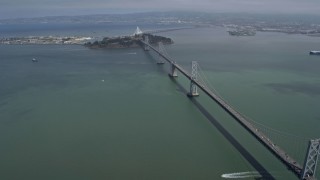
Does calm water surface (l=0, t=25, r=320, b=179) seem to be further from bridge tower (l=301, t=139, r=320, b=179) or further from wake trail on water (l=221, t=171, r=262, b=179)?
bridge tower (l=301, t=139, r=320, b=179)

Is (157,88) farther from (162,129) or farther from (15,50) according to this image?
(15,50)

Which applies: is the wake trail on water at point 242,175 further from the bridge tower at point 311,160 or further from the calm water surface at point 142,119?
the bridge tower at point 311,160

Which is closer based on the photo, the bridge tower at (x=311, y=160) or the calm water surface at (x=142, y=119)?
the bridge tower at (x=311, y=160)

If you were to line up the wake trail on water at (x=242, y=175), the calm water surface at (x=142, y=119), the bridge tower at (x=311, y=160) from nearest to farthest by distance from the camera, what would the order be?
the bridge tower at (x=311, y=160)
the wake trail on water at (x=242, y=175)
the calm water surface at (x=142, y=119)

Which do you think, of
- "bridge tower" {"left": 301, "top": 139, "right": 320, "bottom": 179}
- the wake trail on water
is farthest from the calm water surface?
"bridge tower" {"left": 301, "top": 139, "right": 320, "bottom": 179}

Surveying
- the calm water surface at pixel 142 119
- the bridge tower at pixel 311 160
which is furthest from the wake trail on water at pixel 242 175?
the bridge tower at pixel 311 160

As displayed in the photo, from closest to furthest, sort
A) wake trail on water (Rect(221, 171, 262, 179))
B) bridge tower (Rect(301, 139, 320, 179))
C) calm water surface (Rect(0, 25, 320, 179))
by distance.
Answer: bridge tower (Rect(301, 139, 320, 179)), wake trail on water (Rect(221, 171, 262, 179)), calm water surface (Rect(0, 25, 320, 179))
